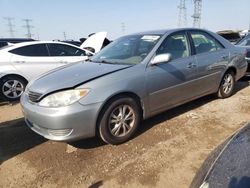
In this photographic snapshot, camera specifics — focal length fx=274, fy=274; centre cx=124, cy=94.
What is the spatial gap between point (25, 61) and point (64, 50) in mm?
1135

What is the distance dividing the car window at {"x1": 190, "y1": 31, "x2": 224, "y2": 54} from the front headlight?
2.44 m

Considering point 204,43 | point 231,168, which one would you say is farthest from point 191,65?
point 231,168

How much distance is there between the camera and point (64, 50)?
7.53 meters

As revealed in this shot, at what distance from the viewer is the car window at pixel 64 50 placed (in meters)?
7.34

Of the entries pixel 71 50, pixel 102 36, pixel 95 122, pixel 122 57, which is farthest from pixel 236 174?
pixel 102 36

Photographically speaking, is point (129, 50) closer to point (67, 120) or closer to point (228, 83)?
point (67, 120)

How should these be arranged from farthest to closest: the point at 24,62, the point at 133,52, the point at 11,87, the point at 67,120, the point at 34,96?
1. the point at 24,62
2. the point at 11,87
3. the point at 133,52
4. the point at 34,96
5. the point at 67,120

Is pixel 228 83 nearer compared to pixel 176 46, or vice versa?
pixel 176 46

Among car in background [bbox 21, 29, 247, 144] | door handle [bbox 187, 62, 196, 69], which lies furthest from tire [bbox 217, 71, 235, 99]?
door handle [bbox 187, 62, 196, 69]

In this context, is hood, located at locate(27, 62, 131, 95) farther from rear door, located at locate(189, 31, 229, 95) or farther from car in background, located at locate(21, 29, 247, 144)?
rear door, located at locate(189, 31, 229, 95)

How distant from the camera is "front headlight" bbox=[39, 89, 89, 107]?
3.40 m

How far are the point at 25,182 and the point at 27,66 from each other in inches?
168

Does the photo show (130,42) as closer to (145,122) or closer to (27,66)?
(145,122)

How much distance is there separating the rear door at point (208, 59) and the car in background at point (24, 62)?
12.3 ft
